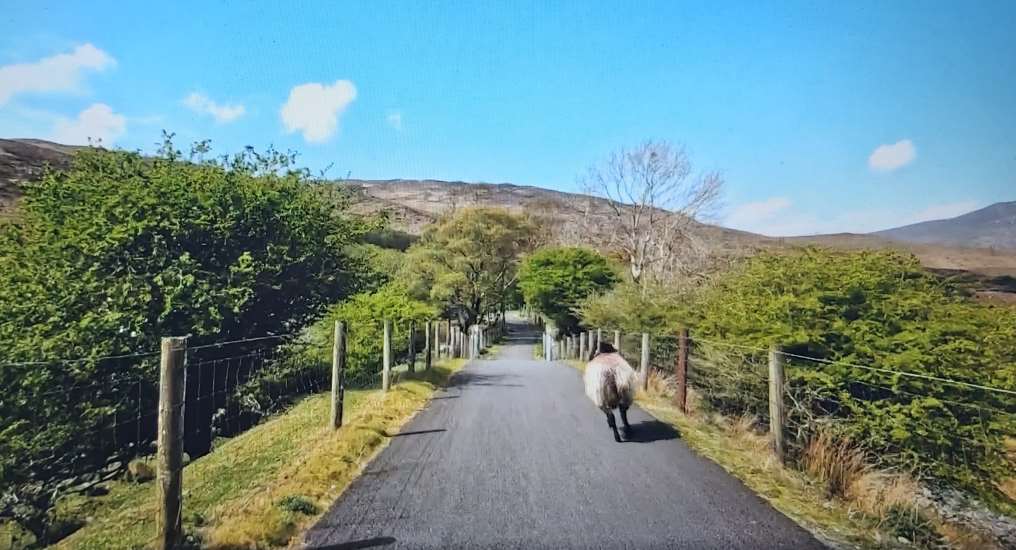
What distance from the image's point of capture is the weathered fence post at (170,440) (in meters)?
4.21

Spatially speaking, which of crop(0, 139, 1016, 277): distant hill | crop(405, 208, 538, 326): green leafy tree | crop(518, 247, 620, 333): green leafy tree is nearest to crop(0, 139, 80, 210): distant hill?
crop(0, 139, 1016, 277): distant hill

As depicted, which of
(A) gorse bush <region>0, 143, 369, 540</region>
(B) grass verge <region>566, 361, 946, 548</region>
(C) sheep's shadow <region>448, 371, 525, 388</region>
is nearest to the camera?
(B) grass verge <region>566, 361, 946, 548</region>

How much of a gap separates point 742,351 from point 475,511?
6.13 m

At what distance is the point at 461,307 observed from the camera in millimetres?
53156

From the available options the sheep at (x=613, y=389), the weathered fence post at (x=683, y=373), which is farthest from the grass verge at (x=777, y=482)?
the sheep at (x=613, y=389)

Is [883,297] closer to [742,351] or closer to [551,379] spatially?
[742,351]

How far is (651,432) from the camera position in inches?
331

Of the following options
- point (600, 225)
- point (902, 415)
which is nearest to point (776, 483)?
point (902, 415)

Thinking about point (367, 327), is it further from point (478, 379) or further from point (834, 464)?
point (834, 464)

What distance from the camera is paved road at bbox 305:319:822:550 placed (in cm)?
439

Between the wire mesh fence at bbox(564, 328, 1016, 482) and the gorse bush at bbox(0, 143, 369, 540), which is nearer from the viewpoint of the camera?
the wire mesh fence at bbox(564, 328, 1016, 482)

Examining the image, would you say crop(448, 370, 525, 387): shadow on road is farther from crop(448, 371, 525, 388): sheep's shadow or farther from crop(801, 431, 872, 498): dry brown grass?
crop(801, 431, 872, 498): dry brown grass

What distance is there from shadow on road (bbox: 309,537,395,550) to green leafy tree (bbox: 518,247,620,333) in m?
39.1

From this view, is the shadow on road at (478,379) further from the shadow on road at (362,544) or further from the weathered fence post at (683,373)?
the shadow on road at (362,544)
